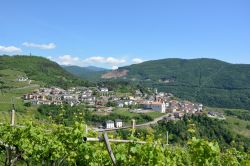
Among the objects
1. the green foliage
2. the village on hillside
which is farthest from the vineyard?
the village on hillside

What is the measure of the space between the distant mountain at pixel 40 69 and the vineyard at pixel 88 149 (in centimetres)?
11967

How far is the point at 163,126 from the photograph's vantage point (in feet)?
253

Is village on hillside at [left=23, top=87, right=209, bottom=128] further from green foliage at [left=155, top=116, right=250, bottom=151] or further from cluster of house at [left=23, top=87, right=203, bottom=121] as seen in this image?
green foliage at [left=155, top=116, right=250, bottom=151]

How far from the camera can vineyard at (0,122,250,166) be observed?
627 centimetres

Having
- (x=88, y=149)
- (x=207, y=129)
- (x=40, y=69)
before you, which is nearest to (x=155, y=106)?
(x=207, y=129)

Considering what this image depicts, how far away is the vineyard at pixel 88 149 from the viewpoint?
627 cm

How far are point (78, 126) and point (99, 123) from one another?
73662mm

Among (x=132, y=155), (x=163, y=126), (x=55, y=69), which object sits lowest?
(x=163, y=126)

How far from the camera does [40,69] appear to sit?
157250 millimetres

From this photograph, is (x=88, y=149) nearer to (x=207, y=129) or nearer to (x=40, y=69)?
(x=207, y=129)

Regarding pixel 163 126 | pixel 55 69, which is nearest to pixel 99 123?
pixel 163 126

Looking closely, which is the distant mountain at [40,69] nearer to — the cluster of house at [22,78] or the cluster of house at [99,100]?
the cluster of house at [22,78]

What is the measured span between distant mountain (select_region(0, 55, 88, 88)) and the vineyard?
120 meters

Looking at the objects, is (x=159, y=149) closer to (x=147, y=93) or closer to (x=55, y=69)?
(x=147, y=93)
